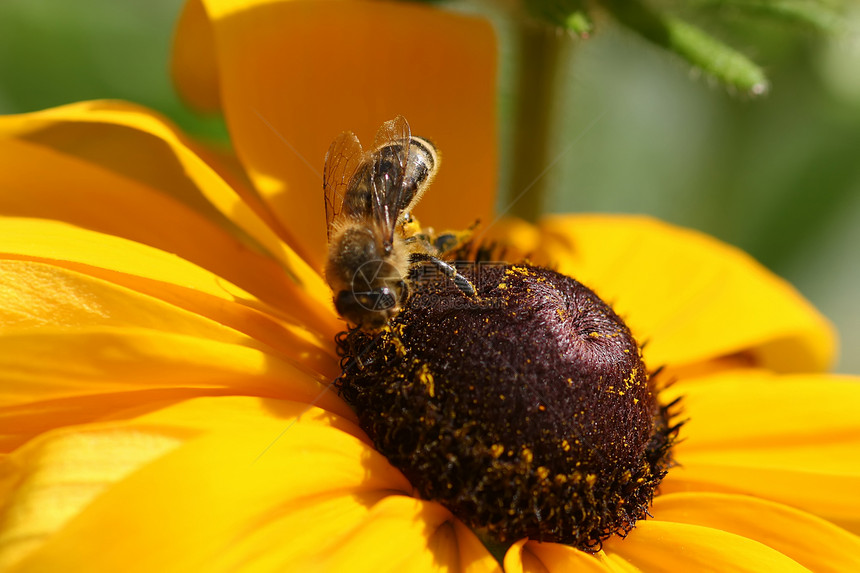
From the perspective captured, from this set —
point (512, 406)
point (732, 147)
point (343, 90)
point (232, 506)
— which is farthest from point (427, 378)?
point (732, 147)

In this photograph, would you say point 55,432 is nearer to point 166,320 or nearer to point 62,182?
point 166,320

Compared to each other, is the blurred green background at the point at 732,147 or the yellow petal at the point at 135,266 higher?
the blurred green background at the point at 732,147

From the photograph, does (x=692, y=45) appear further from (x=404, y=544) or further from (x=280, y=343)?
(x=404, y=544)

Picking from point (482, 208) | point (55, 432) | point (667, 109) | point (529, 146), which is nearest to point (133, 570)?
point (55, 432)

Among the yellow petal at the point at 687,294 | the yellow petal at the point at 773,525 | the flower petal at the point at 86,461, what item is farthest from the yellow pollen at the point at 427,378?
the yellow petal at the point at 687,294

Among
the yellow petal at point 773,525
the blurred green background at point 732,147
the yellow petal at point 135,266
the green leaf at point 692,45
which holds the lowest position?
the yellow petal at point 135,266

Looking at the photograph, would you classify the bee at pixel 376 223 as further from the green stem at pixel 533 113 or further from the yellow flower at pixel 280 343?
the green stem at pixel 533 113
